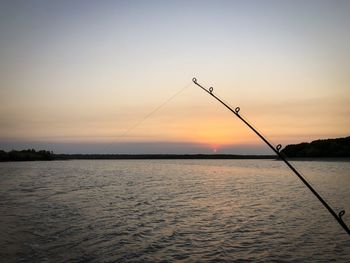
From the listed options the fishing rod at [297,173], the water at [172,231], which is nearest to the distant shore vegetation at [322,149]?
the water at [172,231]

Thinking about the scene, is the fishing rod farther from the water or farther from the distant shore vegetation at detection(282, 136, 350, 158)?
the distant shore vegetation at detection(282, 136, 350, 158)

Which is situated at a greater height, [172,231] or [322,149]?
[322,149]

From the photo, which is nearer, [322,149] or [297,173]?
[297,173]

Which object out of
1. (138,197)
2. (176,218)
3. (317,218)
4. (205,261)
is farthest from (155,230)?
(138,197)

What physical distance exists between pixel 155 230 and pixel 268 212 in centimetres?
769

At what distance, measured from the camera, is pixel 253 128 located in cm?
862

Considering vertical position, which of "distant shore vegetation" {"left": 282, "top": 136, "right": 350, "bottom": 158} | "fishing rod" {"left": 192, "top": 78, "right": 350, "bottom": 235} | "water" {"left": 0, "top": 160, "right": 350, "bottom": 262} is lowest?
"water" {"left": 0, "top": 160, "right": 350, "bottom": 262}

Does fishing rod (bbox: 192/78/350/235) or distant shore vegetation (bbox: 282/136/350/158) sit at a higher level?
distant shore vegetation (bbox: 282/136/350/158)

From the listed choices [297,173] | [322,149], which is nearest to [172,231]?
[297,173]

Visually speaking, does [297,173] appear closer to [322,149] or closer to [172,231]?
[172,231]

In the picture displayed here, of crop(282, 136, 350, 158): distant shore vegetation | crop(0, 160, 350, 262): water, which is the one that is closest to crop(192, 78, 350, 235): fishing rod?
crop(0, 160, 350, 262): water

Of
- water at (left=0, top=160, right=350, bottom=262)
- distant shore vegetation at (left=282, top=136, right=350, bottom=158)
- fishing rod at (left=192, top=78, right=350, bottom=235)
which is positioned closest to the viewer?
fishing rod at (left=192, top=78, right=350, bottom=235)

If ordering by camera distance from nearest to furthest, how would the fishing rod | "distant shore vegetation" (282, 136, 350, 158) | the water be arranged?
the fishing rod
the water
"distant shore vegetation" (282, 136, 350, 158)

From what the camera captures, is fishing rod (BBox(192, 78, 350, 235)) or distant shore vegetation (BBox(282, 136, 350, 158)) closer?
fishing rod (BBox(192, 78, 350, 235))
